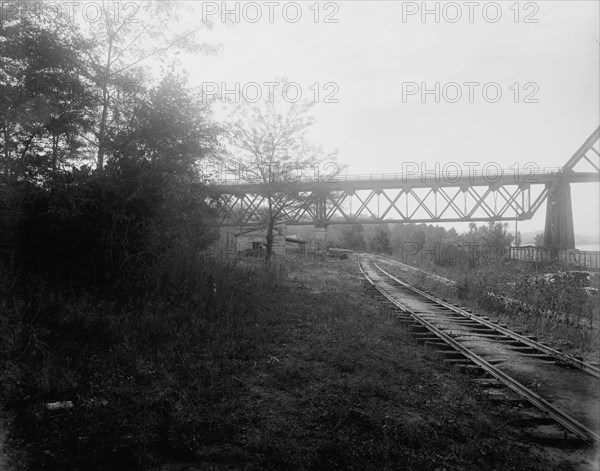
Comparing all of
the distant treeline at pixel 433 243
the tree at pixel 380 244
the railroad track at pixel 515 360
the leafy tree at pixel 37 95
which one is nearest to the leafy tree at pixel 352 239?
the distant treeline at pixel 433 243

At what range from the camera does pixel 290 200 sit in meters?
20.8

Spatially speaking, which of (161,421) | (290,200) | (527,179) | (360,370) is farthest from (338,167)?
(527,179)

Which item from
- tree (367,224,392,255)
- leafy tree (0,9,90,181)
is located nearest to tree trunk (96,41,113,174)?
leafy tree (0,9,90,181)

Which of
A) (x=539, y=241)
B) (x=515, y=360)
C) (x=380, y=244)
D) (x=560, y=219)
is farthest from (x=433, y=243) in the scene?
(x=515, y=360)

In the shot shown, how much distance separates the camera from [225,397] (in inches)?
205

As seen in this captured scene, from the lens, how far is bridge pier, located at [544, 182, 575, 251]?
32688 mm

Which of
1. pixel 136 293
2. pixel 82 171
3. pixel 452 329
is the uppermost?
pixel 82 171

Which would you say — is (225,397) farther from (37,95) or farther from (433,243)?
(433,243)

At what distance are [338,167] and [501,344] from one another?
14.4 metres

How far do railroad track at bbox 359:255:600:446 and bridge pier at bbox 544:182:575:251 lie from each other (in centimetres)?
2609

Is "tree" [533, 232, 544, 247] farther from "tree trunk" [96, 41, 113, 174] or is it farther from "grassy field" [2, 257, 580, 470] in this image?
"tree trunk" [96, 41, 113, 174]

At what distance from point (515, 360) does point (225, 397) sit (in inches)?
217

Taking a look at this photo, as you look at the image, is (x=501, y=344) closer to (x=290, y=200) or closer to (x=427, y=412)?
(x=427, y=412)

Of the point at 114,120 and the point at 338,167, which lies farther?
the point at 338,167
